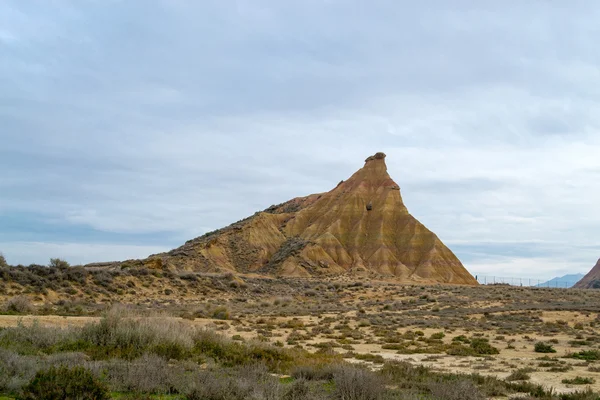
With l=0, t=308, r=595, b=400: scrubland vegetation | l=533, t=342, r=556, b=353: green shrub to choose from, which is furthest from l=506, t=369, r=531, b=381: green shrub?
l=533, t=342, r=556, b=353: green shrub

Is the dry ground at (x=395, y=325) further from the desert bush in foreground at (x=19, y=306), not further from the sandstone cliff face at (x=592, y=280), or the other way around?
the sandstone cliff face at (x=592, y=280)

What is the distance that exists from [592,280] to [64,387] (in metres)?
150

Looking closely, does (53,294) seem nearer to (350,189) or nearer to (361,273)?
(361,273)

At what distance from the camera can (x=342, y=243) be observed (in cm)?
8825

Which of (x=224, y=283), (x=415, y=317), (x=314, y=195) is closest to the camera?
(x=415, y=317)

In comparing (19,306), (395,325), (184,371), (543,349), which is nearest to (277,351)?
(184,371)

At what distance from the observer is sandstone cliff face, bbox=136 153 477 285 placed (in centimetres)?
7762

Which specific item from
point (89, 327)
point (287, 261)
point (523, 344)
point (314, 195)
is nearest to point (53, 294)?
point (89, 327)

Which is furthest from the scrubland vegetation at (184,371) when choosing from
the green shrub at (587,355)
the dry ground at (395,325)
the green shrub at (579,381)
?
the green shrub at (587,355)

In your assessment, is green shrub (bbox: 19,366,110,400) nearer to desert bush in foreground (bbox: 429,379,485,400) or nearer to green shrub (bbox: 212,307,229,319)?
desert bush in foreground (bbox: 429,379,485,400)

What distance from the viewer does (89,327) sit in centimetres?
1270

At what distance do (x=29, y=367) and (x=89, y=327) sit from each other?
4.03m

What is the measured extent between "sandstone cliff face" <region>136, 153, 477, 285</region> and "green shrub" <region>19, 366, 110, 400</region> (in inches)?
2456

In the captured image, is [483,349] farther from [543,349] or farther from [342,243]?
[342,243]
